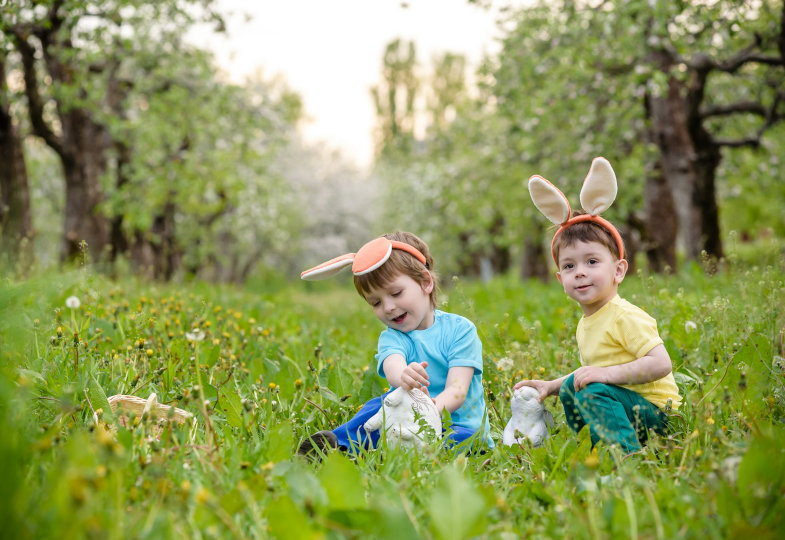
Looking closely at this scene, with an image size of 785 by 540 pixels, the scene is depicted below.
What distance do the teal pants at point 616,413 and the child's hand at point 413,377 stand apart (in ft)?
1.84

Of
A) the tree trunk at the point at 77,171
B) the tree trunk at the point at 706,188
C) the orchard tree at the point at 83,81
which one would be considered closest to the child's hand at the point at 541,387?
the orchard tree at the point at 83,81

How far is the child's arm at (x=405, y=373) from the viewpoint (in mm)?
2494

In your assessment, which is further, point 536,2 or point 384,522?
point 536,2

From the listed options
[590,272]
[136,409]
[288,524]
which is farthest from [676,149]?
[288,524]

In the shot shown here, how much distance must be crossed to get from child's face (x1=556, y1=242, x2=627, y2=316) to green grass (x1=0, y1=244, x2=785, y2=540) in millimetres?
518

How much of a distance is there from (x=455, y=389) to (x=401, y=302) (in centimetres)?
44

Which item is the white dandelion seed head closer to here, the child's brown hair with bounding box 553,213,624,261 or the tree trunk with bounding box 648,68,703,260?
the child's brown hair with bounding box 553,213,624,261

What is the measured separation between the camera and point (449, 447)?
8.43 feet

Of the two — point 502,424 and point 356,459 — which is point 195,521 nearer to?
point 356,459

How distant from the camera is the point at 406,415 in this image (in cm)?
250

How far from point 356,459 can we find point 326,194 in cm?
3575

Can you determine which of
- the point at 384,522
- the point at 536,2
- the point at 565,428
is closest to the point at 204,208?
the point at 536,2

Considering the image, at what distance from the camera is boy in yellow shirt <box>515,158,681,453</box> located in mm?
2514

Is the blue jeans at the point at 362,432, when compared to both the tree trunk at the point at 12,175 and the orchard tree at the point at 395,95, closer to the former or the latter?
the tree trunk at the point at 12,175
